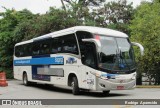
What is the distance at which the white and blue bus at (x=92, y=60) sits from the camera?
18.3 meters

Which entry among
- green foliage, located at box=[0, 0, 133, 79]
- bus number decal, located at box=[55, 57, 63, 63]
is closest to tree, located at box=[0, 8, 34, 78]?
green foliage, located at box=[0, 0, 133, 79]

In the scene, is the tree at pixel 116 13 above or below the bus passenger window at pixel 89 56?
above

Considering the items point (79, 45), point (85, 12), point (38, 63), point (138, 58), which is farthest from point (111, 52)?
point (85, 12)

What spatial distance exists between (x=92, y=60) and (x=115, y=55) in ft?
3.73

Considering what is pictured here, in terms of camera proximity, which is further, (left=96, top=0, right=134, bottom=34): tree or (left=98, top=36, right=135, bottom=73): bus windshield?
(left=96, top=0, right=134, bottom=34): tree

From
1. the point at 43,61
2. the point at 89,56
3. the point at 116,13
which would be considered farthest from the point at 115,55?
the point at 116,13

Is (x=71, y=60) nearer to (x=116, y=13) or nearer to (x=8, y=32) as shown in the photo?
(x=8, y=32)

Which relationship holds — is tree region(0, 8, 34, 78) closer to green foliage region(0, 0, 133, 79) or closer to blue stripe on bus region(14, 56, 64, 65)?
green foliage region(0, 0, 133, 79)

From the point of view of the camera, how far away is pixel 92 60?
1866 centimetres

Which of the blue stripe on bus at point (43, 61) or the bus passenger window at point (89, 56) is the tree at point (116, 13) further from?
the bus passenger window at point (89, 56)

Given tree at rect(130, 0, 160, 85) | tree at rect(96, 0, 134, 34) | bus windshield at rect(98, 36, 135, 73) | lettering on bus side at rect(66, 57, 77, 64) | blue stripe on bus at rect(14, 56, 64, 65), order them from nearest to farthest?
bus windshield at rect(98, 36, 135, 73), lettering on bus side at rect(66, 57, 77, 64), blue stripe on bus at rect(14, 56, 64, 65), tree at rect(130, 0, 160, 85), tree at rect(96, 0, 134, 34)

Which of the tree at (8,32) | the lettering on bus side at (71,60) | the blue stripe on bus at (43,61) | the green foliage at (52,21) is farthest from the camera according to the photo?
the tree at (8,32)

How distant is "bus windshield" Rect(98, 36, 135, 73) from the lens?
18391 mm

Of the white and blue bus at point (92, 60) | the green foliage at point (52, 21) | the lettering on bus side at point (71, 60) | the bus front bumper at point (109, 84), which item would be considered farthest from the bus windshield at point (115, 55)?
the green foliage at point (52, 21)
